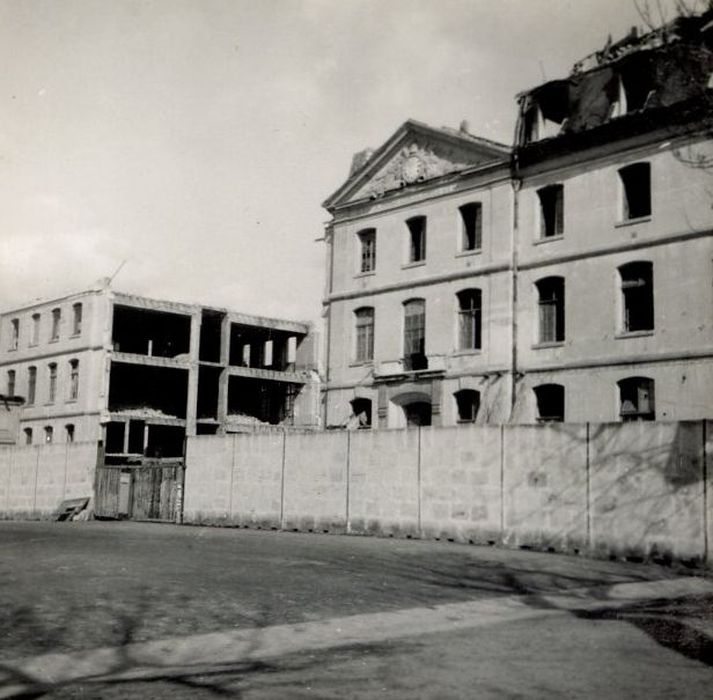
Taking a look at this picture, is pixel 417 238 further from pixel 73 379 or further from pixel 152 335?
pixel 152 335

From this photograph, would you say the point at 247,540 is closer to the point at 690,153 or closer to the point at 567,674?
the point at 567,674

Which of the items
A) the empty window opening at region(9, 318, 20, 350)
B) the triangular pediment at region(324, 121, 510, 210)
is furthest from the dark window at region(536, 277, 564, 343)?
the empty window opening at region(9, 318, 20, 350)

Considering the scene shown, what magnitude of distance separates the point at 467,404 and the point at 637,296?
6.94 meters

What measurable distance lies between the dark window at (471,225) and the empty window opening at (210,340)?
21.5 metres

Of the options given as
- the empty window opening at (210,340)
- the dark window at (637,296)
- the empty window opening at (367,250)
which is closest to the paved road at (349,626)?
the dark window at (637,296)

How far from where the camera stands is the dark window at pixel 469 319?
30500mm

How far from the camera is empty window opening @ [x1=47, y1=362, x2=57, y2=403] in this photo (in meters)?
46.2

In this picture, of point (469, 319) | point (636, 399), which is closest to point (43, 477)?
point (469, 319)

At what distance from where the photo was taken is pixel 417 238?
33094mm

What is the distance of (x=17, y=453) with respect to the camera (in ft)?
107

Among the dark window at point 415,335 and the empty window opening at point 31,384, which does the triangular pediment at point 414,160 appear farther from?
the empty window opening at point 31,384

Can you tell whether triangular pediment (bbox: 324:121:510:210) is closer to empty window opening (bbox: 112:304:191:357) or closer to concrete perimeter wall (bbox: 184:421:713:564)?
concrete perimeter wall (bbox: 184:421:713:564)

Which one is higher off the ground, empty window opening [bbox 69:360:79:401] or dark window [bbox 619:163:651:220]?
dark window [bbox 619:163:651:220]

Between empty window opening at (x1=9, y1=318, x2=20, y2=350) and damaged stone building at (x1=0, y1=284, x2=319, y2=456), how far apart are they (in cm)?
6
